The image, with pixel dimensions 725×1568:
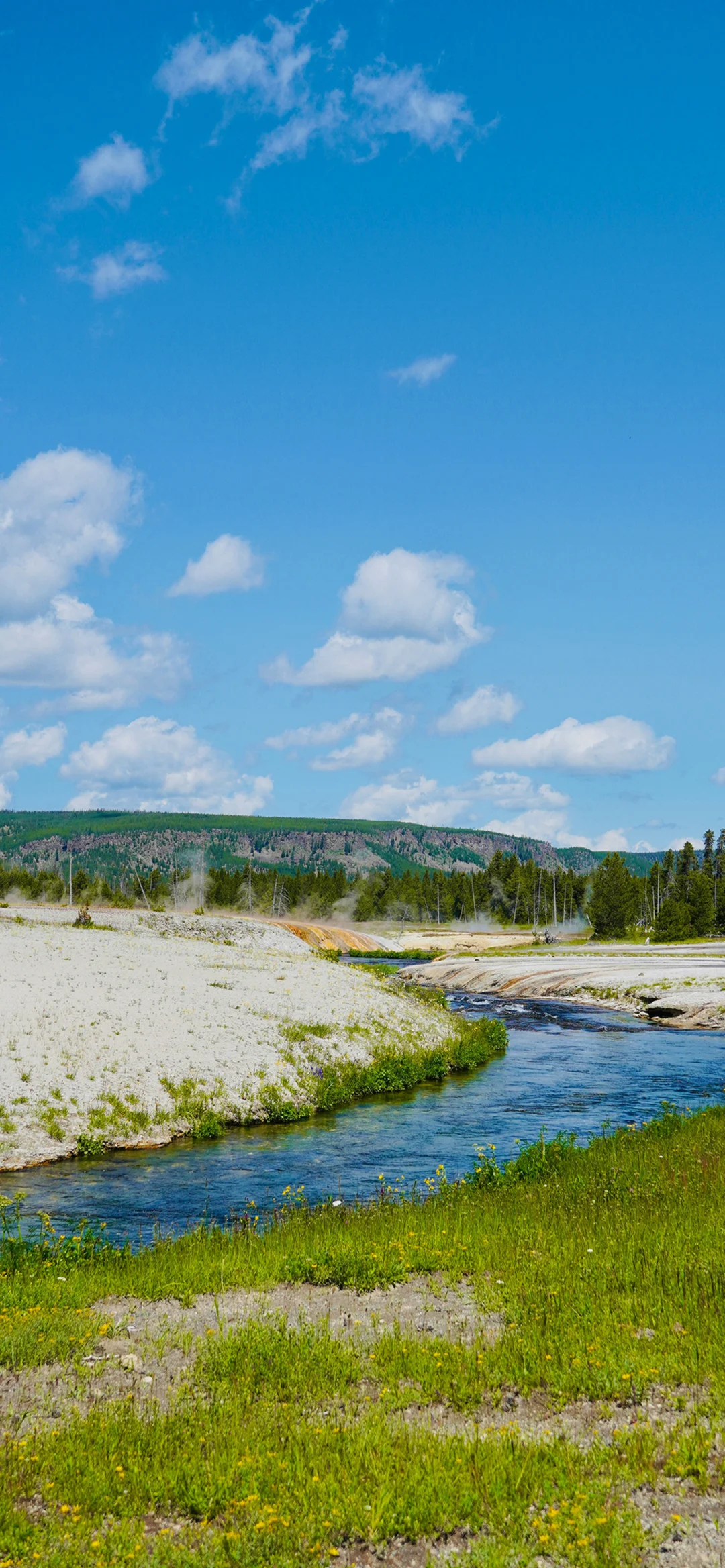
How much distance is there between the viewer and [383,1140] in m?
26.7

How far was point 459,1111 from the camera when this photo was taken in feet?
100

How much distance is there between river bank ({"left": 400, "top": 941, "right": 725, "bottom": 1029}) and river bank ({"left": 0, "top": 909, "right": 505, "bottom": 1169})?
50.4 ft

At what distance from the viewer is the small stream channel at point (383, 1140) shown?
67.1 feet

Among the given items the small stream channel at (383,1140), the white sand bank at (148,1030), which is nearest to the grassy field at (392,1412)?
the small stream channel at (383,1140)

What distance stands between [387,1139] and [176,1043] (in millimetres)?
8310

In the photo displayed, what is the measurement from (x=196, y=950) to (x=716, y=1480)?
46.1 metres

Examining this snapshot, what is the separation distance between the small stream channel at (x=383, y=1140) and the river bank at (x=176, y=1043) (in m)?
0.95

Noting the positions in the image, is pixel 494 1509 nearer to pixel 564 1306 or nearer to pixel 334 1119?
pixel 564 1306

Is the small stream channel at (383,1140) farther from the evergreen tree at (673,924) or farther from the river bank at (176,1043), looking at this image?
the evergreen tree at (673,924)

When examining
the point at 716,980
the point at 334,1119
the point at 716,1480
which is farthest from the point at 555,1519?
the point at 716,980

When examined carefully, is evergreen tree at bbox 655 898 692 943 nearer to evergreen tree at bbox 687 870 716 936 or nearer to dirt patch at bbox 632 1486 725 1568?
evergreen tree at bbox 687 870 716 936

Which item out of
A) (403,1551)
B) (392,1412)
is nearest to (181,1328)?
(392,1412)

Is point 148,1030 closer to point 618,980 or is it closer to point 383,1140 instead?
point 383,1140

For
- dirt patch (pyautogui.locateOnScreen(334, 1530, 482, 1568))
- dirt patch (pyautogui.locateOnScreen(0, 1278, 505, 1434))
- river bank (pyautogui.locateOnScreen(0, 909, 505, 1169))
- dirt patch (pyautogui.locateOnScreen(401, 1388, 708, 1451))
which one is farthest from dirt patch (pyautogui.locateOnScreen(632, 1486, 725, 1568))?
river bank (pyautogui.locateOnScreen(0, 909, 505, 1169))
